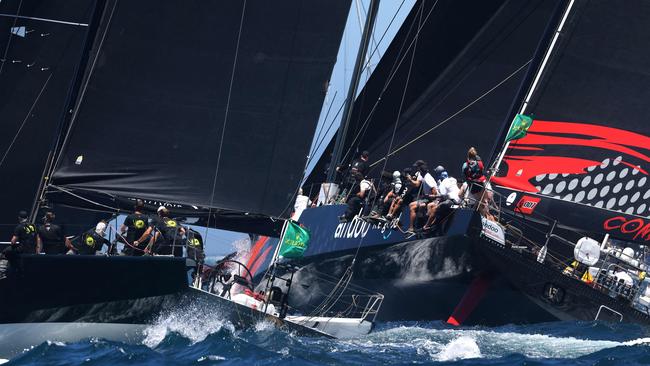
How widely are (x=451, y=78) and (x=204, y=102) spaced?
5642 millimetres

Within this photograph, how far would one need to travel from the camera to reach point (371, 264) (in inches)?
746

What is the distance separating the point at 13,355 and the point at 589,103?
8827mm

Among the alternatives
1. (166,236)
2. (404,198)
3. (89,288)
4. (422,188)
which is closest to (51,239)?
(89,288)

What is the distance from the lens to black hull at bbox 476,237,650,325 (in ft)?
55.2

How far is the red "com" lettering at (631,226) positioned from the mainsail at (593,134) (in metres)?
0.01

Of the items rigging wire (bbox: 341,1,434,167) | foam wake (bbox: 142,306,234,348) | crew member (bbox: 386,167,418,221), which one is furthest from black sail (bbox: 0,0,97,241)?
rigging wire (bbox: 341,1,434,167)

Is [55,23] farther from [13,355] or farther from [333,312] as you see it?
[333,312]

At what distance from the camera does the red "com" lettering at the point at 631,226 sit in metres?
18.9

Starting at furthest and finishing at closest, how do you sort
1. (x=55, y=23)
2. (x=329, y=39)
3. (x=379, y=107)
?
(x=379, y=107) → (x=329, y=39) → (x=55, y=23)

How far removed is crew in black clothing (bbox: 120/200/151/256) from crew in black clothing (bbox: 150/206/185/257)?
0.13 metres

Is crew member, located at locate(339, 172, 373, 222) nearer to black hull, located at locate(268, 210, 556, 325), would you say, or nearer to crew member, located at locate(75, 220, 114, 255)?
black hull, located at locate(268, 210, 556, 325)

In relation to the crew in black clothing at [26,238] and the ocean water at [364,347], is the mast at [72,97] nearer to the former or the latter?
the crew in black clothing at [26,238]

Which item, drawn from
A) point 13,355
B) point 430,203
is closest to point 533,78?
point 430,203

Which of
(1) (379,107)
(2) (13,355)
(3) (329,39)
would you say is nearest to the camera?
(2) (13,355)
